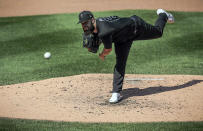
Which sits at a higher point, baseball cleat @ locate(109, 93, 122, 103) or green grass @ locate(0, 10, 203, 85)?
baseball cleat @ locate(109, 93, 122, 103)

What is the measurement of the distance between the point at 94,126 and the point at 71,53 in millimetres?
5789

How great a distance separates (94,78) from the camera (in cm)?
1048

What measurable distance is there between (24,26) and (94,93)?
753 cm

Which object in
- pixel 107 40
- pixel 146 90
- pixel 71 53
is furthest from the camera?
pixel 71 53

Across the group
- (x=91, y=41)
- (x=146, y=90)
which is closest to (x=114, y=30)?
(x=91, y=41)

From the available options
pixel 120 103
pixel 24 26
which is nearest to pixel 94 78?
pixel 120 103

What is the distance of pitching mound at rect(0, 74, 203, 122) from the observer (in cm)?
798

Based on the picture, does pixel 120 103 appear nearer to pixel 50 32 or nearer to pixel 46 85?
pixel 46 85

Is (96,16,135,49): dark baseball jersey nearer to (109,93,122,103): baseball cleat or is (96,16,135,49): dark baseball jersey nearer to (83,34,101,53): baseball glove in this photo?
(83,34,101,53): baseball glove

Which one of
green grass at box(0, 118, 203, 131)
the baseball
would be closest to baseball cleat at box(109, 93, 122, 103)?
green grass at box(0, 118, 203, 131)

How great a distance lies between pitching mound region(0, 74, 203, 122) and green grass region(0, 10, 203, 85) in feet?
2.61

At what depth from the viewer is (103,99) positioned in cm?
897

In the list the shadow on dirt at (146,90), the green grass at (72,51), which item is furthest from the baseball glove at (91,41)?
the green grass at (72,51)

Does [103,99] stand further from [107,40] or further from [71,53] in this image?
[71,53]
